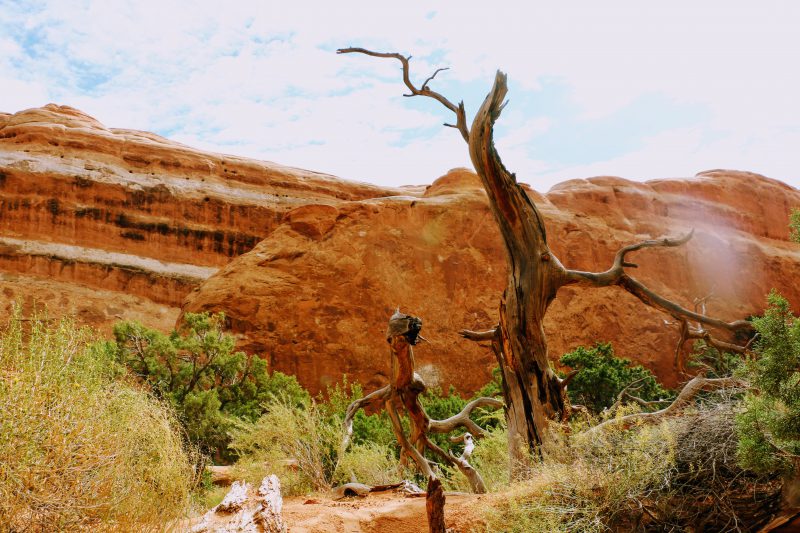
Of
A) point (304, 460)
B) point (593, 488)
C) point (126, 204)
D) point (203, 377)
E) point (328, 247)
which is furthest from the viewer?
point (126, 204)

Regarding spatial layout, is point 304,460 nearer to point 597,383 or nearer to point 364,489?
point 364,489

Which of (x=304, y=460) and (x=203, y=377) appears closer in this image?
(x=304, y=460)

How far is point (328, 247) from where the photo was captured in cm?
3431

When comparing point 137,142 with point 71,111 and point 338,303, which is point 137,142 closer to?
point 71,111

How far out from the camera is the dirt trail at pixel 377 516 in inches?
283

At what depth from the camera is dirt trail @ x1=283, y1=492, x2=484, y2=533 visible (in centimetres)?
719

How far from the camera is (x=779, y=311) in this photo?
5984mm

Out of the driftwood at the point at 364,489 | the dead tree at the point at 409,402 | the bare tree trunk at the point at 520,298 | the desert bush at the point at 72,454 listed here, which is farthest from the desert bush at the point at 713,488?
the desert bush at the point at 72,454

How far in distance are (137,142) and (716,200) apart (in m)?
37.5

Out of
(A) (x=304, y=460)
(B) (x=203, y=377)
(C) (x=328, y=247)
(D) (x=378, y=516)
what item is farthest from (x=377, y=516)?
(C) (x=328, y=247)

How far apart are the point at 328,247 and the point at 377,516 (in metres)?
27.1

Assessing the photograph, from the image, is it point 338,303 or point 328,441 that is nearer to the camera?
point 328,441

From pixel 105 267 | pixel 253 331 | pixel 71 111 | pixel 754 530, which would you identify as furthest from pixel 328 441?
pixel 71 111

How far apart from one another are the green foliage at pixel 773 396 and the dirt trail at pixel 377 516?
263 cm
